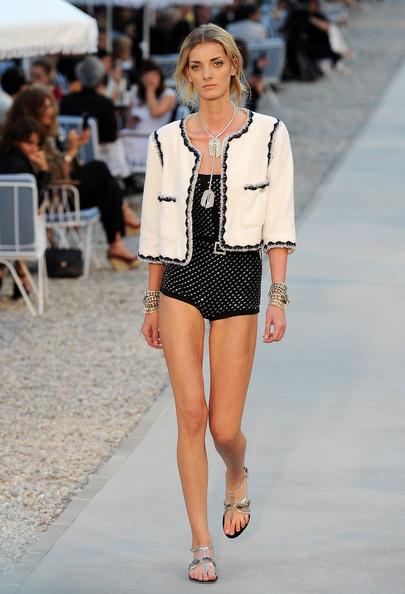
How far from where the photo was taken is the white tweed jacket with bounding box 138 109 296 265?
452 centimetres

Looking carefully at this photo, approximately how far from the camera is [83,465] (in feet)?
19.8

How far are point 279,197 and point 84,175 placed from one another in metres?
5.55

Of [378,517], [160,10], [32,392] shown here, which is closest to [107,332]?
[32,392]

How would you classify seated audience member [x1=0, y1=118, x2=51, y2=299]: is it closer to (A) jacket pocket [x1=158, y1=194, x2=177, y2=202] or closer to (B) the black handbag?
(B) the black handbag

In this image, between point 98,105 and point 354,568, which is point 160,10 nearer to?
point 98,105

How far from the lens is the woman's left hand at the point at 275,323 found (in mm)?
4566

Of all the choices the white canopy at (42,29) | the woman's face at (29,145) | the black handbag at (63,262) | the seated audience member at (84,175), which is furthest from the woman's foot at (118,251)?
the white canopy at (42,29)

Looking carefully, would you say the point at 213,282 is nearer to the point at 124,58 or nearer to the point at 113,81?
the point at 113,81

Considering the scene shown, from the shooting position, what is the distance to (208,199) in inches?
177

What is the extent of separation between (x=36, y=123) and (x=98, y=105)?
2955mm

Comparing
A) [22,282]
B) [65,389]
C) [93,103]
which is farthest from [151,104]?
[65,389]

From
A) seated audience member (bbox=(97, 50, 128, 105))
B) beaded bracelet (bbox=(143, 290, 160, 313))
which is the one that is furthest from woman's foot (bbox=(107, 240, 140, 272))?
beaded bracelet (bbox=(143, 290, 160, 313))

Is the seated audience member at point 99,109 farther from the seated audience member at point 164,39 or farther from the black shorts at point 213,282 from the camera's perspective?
the seated audience member at point 164,39

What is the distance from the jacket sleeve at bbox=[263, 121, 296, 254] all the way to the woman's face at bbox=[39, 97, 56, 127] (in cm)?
520
